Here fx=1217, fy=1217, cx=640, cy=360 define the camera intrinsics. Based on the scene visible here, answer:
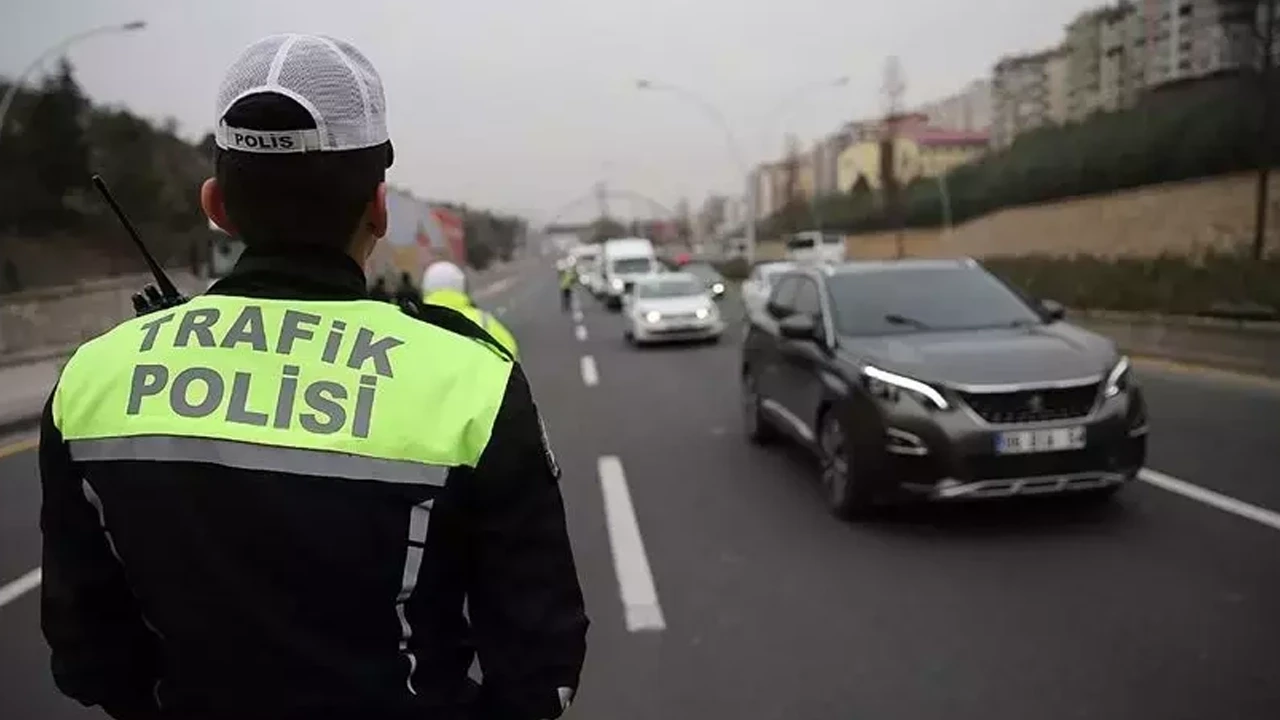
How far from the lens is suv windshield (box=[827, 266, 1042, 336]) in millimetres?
8250

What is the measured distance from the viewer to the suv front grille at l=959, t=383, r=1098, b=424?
6.87 metres

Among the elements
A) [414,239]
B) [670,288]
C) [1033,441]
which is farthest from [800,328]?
[414,239]

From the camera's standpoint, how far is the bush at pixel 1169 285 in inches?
649

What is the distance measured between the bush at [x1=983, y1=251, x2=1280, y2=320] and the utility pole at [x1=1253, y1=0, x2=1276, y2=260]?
2.47m

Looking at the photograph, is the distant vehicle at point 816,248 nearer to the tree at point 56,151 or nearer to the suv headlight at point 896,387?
the tree at point 56,151

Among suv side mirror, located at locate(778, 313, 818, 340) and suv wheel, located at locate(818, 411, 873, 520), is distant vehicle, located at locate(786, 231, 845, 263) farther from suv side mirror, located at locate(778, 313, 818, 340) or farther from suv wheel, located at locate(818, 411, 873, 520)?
suv wheel, located at locate(818, 411, 873, 520)

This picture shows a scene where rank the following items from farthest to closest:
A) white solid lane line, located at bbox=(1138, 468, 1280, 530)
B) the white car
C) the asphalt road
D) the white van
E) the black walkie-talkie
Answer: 1. the white van
2. the white car
3. white solid lane line, located at bbox=(1138, 468, 1280, 530)
4. the asphalt road
5. the black walkie-talkie

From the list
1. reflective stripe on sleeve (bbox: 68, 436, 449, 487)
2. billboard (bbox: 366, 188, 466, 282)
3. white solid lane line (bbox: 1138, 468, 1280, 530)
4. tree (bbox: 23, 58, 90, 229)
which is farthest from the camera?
tree (bbox: 23, 58, 90, 229)

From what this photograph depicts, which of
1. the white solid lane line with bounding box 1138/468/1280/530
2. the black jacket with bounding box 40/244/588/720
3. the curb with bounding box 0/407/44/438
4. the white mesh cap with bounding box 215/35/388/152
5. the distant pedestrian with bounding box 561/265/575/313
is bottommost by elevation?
the distant pedestrian with bounding box 561/265/575/313

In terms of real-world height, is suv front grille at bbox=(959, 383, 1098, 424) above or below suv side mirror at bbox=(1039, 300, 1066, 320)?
below

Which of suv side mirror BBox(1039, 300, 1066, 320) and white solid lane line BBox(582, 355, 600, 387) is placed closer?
suv side mirror BBox(1039, 300, 1066, 320)

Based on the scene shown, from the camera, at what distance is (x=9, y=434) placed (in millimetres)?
13672

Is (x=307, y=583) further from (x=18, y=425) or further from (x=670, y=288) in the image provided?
(x=670, y=288)

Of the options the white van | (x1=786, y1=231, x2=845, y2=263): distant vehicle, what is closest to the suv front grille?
the white van
